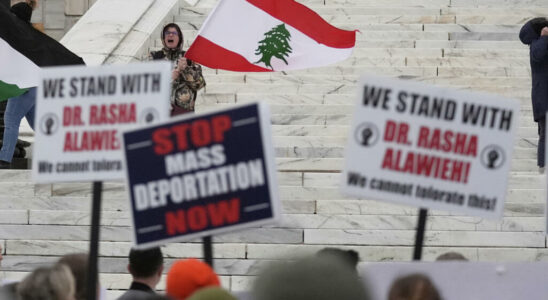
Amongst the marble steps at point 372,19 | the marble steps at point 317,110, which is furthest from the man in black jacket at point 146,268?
the marble steps at point 372,19

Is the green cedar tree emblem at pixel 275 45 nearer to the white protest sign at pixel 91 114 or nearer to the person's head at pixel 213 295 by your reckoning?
the white protest sign at pixel 91 114

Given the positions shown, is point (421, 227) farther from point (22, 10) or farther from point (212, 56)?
point (22, 10)

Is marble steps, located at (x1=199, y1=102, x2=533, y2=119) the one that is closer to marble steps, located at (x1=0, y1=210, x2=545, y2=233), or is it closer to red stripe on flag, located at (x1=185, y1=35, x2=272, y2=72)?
marble steps, located at (x1=0, y1=210, x2=545, y2=233)

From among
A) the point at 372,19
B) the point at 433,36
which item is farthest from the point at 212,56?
the point at 372,19

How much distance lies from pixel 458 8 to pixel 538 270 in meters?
12.7

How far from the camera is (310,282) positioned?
373cm

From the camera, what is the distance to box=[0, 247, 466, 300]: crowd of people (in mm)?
3742

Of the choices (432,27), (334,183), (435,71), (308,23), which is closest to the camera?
(308,23)

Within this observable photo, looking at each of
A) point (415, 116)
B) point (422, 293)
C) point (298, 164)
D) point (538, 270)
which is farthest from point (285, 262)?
point (298, 164)

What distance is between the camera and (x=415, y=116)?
18.7 feet

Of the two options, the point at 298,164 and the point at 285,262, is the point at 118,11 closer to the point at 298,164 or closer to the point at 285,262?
the point at 298,164

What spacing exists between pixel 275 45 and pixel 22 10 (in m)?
2.76

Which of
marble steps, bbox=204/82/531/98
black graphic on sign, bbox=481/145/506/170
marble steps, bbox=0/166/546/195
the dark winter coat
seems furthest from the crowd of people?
marble steps, bbox=204/82/531/98

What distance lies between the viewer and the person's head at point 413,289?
461 centimetres
